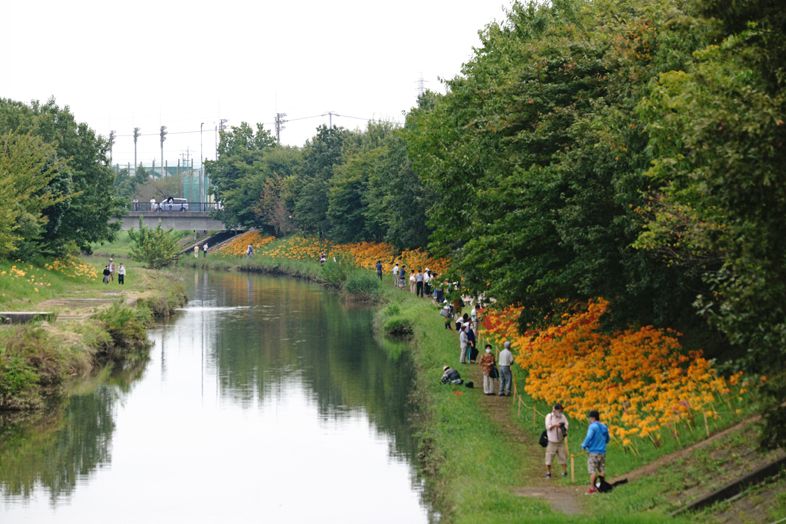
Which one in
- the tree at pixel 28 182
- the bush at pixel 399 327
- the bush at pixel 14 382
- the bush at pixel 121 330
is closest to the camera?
the bush at pixel 14 382

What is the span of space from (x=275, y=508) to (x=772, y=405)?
11763mm

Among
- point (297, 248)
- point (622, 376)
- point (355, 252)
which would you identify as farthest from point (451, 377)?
point (297, 248)

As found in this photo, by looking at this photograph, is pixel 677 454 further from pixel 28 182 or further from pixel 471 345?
pixel 28 182

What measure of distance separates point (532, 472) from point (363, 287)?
4454 centimetres

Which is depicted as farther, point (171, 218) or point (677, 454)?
point (171, 218)

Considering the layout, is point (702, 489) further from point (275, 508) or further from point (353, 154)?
point (353, 154)

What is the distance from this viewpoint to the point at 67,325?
40.7m

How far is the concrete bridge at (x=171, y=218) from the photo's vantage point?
110500 millimetres

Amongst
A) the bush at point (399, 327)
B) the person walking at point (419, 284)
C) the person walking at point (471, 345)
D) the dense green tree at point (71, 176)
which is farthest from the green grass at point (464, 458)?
the dense green tree at point (71, 176)

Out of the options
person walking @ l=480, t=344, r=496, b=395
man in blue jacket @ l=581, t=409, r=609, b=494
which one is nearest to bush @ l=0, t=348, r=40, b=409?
person walking @ l=480, t=344, r=496, b=395

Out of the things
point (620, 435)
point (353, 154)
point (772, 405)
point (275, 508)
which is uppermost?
point (353, 154)

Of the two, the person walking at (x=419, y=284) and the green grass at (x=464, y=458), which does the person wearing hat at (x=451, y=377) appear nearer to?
the green grass at (x=464, y=458)

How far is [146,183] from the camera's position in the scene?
158375 millimetres

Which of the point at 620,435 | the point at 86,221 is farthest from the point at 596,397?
the point at 86,221
